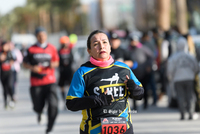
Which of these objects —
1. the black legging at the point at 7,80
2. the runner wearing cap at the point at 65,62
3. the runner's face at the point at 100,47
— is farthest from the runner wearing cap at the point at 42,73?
the black legging at the point at 7,80

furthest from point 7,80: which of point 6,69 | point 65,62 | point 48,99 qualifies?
point 48,99

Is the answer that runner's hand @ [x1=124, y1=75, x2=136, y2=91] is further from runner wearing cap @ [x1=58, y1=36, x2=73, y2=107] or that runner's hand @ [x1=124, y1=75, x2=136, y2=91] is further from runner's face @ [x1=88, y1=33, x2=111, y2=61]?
runner wearing cap @ [x1=58, y1=36, x2=73, y2=107]

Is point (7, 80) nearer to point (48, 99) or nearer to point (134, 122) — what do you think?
point (134, 122)

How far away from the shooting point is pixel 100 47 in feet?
14.5

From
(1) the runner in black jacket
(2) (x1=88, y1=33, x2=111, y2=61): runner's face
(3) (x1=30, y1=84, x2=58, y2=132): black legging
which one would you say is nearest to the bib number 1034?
(2) (x1=88, y1=33, x2=111, y2=61): runner's face

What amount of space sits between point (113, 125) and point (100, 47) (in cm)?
73

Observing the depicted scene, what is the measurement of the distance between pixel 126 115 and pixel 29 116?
26.0 ft

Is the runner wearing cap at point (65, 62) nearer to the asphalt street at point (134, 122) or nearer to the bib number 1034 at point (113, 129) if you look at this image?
the asphalt street at point (134, 122)

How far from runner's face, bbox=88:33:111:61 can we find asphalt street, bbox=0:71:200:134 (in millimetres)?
4767

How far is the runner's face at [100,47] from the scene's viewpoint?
442 centimetres

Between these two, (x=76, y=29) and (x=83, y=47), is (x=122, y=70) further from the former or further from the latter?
(x=76, y=29)

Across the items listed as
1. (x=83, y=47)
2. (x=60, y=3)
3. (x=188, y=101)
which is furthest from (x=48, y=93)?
(x=60, y=3)

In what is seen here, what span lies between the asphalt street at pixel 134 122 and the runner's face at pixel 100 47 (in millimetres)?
A: 4767

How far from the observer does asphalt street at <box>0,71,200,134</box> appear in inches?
366
